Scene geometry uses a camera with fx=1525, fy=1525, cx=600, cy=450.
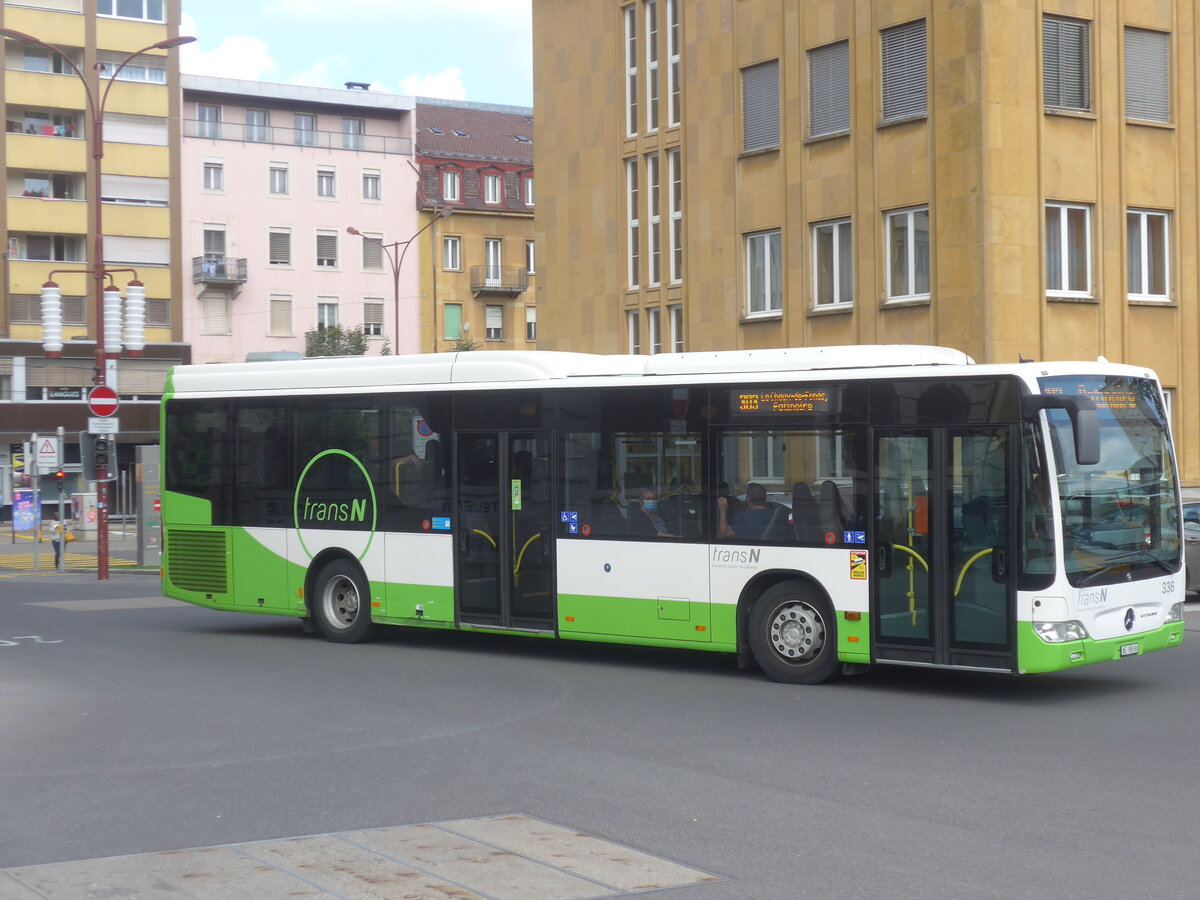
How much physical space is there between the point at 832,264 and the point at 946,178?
346cm

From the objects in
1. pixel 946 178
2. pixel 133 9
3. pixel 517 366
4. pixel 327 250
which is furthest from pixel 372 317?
pixel 517 366

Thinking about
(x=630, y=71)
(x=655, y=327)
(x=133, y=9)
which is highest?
(x=133, y=9)

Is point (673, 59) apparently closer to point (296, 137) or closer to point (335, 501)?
point (335, 501)

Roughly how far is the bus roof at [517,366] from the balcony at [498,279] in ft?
178

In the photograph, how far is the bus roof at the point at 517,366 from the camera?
41.8ft

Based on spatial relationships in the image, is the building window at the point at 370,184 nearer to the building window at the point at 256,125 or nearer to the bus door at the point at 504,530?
the building window at the point at 256,125

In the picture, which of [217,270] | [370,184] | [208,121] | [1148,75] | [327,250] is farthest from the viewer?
[370,184]

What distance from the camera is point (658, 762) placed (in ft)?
30.8

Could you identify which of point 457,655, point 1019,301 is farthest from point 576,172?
point 457,655

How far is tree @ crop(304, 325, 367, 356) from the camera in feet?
211

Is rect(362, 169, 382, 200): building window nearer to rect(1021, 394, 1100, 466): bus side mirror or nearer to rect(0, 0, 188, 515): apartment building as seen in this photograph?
rect(0, 0, 188, 515): apartment building

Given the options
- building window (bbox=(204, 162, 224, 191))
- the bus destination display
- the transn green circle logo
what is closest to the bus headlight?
the bus destination display

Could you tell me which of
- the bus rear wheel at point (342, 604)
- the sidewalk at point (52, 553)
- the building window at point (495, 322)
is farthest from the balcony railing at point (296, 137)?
the bus rear wheel at point (342, 604)

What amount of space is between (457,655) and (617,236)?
22.8 m
